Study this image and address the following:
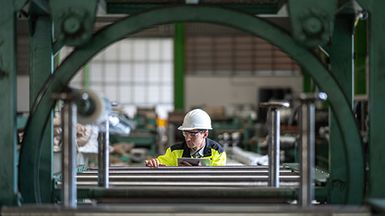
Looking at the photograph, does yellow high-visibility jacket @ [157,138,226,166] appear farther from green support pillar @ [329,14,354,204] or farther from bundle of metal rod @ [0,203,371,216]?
bundle of metal rod @ [0,203,371,216]

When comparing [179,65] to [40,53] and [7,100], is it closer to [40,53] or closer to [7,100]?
[40,53]

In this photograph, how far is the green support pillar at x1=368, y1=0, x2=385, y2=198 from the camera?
176 centimetres

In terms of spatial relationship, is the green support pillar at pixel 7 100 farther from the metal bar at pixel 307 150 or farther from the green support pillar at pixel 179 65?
the green support pillar at pixel 179 65

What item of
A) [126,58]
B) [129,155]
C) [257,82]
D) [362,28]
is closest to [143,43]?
[126,58]

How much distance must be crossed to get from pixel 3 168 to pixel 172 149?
2.32 m

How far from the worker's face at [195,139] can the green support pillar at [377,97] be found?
2164 millimetres

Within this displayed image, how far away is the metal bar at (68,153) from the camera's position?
1.62m

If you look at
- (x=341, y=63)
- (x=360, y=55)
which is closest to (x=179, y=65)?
(x=360, y=55)

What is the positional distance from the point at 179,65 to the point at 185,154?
11.0 meters

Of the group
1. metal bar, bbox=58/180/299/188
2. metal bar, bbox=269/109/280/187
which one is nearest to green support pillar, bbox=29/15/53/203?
metal bar, bbox=58/180/299/188

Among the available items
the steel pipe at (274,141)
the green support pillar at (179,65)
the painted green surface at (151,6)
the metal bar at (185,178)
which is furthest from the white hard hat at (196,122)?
the green support pillar at (179,65)

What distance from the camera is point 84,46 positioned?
1.78 m

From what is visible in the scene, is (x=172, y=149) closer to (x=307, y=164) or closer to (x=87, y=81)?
(x=307, y=164)

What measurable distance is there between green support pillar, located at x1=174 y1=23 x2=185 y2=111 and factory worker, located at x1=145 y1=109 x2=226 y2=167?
1086cm
